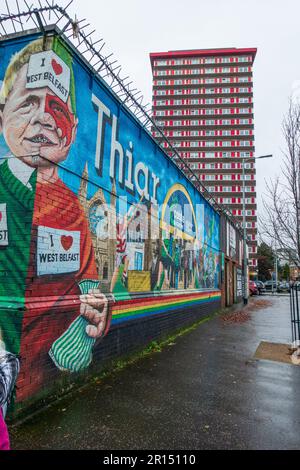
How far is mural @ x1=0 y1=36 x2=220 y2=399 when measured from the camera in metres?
4.06

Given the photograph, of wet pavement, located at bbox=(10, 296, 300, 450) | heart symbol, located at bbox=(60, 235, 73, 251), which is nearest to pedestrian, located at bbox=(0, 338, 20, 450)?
wet pavement, located at bbox=(10, 296, 300, 450)

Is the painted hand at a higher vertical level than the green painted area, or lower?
lower

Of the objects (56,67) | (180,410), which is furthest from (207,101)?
(180,410)

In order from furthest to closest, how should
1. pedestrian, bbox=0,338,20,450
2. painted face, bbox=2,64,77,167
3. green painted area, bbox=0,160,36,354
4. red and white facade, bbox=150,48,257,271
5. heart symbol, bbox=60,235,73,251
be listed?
red and white facade, bbox=150,48,257,271, heart symbol, bbox=60,235,73,251, painted face, bbox=2,64,77,167, green painted area, bbox=0,160,36,354, pedestrian, bbox=0,338,20,450

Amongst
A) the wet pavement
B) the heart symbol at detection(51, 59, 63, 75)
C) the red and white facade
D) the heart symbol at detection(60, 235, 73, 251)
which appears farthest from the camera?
the red and white facade

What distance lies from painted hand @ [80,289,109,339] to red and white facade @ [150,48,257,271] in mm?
75825

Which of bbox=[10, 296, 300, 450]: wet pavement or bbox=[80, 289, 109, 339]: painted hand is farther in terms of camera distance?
bbox=[80, 289, 109, 339]: painted hand

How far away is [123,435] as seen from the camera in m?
3.37

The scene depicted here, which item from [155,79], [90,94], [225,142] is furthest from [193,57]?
[90,94]

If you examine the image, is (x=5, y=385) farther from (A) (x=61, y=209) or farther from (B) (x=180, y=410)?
(A) (x=61, y=209)

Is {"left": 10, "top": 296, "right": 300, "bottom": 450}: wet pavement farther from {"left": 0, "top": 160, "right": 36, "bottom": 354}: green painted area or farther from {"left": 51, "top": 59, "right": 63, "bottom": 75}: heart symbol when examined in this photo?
{"left": 51, "top": 59, "right": 63, "bottom": 75}: heart symbol

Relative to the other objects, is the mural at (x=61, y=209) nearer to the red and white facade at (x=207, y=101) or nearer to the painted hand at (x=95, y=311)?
the painted hand at (x=95, y=311)

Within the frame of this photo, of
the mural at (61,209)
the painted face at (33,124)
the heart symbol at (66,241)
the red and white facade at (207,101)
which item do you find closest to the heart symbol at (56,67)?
the mural at (61,209)

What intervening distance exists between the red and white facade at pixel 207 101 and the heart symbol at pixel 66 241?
76393 mm
